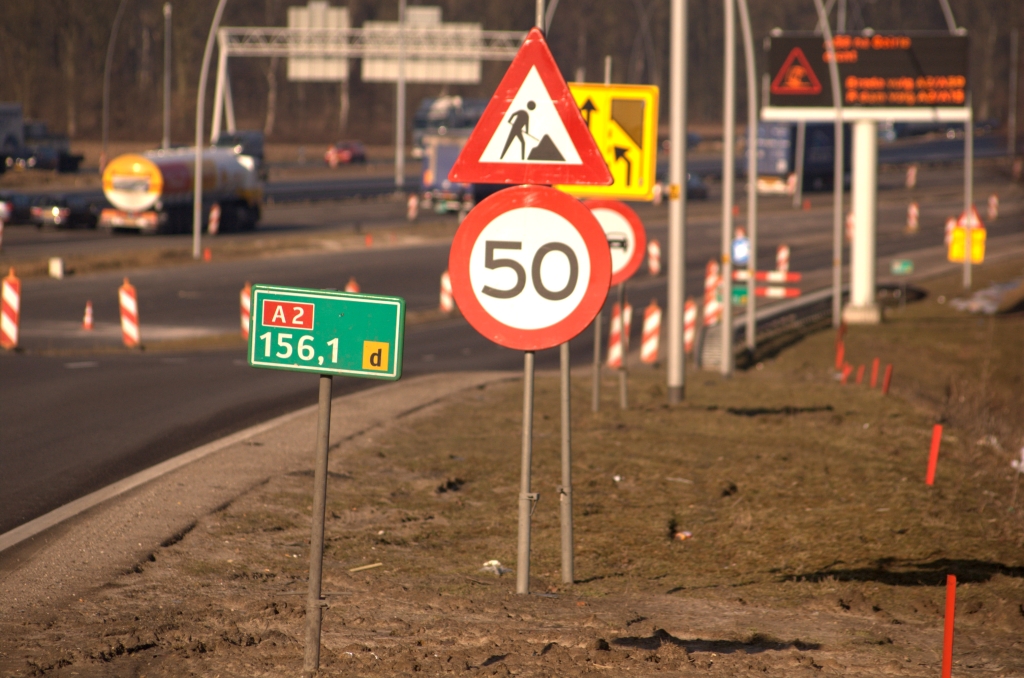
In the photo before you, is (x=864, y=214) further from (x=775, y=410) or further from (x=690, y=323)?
(x=775, y=410)

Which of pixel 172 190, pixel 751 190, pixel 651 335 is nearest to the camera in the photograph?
pixel 651 335

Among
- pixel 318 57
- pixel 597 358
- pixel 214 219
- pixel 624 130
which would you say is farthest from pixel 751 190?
pixel 318 57

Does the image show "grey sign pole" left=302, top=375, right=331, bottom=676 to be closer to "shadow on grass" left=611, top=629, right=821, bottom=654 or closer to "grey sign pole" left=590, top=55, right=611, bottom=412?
"shadow on grass" left=611, top=629, right=821, bottom=654

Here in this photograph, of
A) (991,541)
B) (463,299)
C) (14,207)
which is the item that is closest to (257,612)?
(463,299)

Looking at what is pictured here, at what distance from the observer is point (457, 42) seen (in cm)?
6931

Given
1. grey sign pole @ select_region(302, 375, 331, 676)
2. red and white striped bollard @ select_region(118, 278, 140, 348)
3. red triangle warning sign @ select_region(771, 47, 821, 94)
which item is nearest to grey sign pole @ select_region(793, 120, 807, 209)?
red triangle warning sign @ select_region(771, 47, 821, 94)

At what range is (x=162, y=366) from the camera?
55.7 feet

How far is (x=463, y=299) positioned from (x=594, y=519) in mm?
3170

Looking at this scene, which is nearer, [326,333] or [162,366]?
[326,333]

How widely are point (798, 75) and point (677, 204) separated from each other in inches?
647

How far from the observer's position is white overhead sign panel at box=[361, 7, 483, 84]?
68812 millimetres

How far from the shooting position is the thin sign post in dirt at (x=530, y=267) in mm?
5914

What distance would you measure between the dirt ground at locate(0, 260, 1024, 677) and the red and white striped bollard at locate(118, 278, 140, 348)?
31.7 ft

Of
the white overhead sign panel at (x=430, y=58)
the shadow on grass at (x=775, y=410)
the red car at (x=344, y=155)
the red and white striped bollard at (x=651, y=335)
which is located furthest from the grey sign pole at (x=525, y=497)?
the red car at (x=344, y=155)
